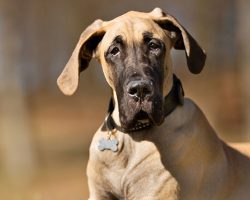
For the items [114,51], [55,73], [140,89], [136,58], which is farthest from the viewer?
[55,73]

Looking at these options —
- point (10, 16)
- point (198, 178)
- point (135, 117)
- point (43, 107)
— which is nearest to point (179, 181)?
point (198, 178)

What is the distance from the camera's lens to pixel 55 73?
19797 millimetres

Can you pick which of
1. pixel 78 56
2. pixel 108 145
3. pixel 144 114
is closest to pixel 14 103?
pixel 78 56

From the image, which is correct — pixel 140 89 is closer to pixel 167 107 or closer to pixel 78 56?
pixel 167 107

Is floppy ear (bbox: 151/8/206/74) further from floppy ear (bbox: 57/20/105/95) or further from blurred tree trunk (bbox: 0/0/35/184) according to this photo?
blurred tree trunk (bbox: 0/0/35/184)

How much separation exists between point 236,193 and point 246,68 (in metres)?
6.80

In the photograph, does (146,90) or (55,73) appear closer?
(146,90)

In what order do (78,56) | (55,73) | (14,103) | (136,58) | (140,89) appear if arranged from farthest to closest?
(55,73) → (14,103) → (78,56) → (136,58) → (140,89)

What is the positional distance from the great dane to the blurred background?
4598 mm

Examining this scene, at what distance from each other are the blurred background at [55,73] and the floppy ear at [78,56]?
4523 mm

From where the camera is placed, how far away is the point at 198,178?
4.91 meters

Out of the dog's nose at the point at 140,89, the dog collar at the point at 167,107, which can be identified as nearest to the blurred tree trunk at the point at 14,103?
the dog collar at the point at 167,107

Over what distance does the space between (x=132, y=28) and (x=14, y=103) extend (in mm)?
9680

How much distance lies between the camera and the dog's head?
464 centimetres
